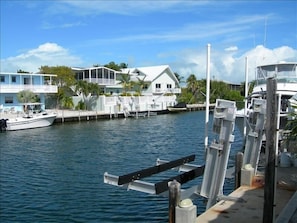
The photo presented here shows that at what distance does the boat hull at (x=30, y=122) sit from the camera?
134ft

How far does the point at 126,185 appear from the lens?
1074 centimetres

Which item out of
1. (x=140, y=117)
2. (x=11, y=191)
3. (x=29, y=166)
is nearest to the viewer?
(x=11, y=191)

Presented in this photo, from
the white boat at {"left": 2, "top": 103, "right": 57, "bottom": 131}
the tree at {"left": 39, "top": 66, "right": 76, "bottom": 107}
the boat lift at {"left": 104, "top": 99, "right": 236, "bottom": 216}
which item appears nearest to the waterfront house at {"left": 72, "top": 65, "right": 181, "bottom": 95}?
the tree at {"left": 39, "top": 66, "right": 76, "bottom": 107}

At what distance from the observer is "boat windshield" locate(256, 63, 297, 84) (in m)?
24.0

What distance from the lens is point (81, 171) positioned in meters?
19.9

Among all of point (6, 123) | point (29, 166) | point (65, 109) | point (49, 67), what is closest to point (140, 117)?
point (65, 109)

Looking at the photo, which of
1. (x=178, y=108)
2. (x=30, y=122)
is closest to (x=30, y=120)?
(x=30, y=122)

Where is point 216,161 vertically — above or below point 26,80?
below

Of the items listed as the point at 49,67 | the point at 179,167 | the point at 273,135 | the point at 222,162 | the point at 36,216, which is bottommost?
the point at 36,216

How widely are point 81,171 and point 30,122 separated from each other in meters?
24.9

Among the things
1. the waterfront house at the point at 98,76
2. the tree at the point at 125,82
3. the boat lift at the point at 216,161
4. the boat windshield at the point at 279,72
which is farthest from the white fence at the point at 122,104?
the boat lift at the point at 216,161

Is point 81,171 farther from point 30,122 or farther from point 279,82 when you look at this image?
point 30,122

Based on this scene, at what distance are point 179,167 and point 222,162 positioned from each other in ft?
14.4

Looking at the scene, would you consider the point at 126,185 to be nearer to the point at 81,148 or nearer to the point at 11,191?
the point at 11,191
